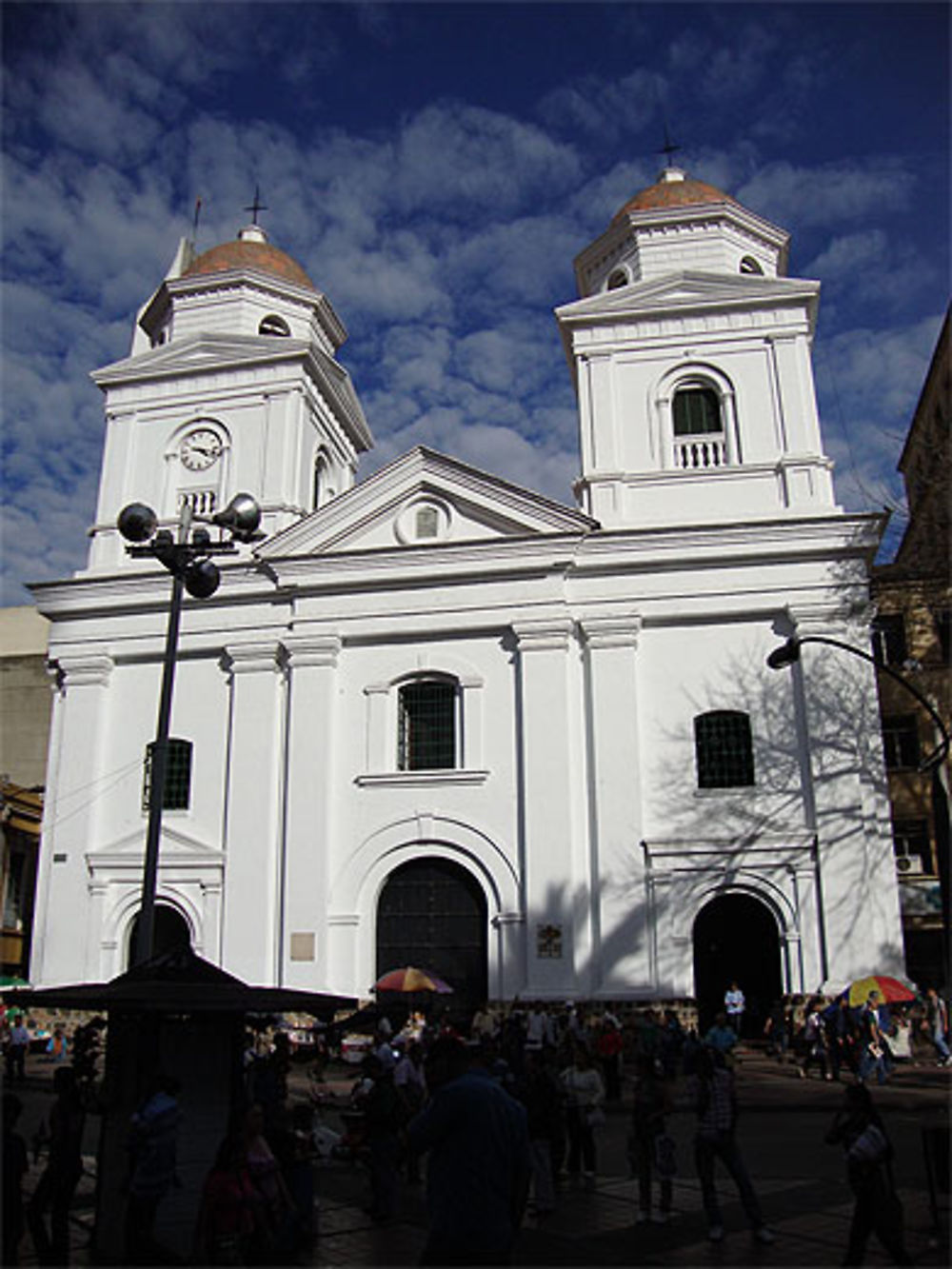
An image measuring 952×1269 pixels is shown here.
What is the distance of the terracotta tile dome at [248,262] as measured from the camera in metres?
30.6

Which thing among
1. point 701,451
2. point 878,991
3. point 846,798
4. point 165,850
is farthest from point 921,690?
point 165,850

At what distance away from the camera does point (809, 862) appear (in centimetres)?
2198

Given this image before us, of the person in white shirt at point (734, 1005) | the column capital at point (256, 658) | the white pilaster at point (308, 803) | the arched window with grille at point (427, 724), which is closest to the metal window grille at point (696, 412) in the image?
the arched window with grille at point (427, 724)

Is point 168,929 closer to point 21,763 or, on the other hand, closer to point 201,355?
point 201,355

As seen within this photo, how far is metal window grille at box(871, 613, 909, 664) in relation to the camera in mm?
29547

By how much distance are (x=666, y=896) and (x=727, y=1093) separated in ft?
44.3

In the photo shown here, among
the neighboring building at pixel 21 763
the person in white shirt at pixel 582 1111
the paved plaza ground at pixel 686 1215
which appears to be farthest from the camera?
the neighboring building at pixel 21 763

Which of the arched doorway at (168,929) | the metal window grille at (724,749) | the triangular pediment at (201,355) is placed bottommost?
the arched doorway at (168,929)

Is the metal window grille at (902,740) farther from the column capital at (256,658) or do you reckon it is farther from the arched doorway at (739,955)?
the column capital at (256,658)

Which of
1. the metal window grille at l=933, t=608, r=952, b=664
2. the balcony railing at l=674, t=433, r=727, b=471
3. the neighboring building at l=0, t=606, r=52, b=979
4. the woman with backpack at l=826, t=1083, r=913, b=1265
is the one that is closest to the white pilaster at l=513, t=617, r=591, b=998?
the balcony railing at l=674, t=433, r=727, b=471

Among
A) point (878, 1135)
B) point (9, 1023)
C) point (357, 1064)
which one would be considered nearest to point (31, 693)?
point (9, 1023)

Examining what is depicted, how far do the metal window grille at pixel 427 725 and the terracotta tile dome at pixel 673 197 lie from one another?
1375cm

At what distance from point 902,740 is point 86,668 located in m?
20.6

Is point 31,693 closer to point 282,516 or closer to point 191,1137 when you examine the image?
point 282,516
